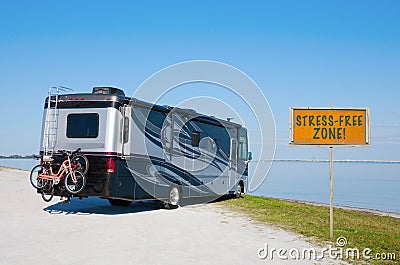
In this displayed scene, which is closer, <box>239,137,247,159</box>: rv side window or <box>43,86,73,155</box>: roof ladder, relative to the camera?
<box>43,86,73,155</box>: roof ladder

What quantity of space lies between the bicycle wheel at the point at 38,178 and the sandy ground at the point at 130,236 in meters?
0.72

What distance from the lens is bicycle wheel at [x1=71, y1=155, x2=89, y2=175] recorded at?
37.7ft

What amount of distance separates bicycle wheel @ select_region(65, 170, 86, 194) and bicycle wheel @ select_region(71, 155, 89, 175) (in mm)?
123

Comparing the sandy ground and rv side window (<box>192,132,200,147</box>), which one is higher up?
rv side window (<box>192,132,200,147</box>)

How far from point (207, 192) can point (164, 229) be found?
660cm

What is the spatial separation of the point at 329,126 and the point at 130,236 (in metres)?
4.78

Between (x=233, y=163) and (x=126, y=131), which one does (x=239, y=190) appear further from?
(x=126, y=131)

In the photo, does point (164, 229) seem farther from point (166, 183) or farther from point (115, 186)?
point (166, 183)

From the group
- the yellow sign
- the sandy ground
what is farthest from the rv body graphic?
the yellow sign

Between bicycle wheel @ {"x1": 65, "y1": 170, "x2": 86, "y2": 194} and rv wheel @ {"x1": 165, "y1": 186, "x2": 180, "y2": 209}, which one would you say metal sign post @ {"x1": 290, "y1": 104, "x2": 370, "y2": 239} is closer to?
bicycle wheel @ {"x1": 65, "y1": 170, "x2": 86, "y2": 194}

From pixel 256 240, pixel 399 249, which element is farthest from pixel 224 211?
pixel 399 249

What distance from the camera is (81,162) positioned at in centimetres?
1156

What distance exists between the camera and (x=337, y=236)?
393 inches

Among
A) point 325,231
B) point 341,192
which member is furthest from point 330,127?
point 341,192
